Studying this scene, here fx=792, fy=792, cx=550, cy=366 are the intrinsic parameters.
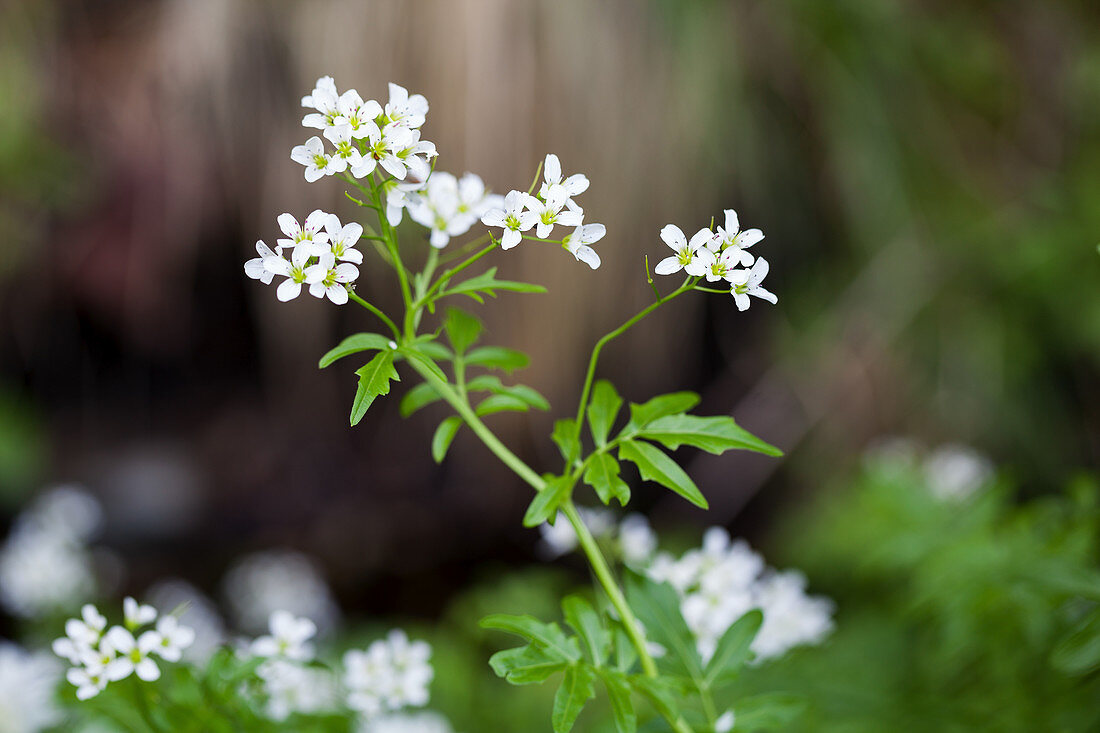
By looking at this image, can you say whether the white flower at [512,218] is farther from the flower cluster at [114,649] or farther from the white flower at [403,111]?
the flower cluster at [114,649]

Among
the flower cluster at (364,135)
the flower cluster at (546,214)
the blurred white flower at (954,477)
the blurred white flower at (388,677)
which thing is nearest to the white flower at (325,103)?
the flower cluster at (364,135)

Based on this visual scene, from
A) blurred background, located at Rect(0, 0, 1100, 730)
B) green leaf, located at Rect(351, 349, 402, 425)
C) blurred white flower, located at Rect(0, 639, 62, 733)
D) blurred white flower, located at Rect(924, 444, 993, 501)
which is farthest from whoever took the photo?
blurred background, located at Rect(0, 0, 1100, 730)

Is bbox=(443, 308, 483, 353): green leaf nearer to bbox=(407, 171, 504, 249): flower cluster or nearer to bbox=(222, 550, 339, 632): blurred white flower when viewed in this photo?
bbox=(407, 171, 504, 249): flower cluster

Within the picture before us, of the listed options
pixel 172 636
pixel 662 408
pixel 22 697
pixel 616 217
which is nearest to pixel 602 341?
pixel 662 408

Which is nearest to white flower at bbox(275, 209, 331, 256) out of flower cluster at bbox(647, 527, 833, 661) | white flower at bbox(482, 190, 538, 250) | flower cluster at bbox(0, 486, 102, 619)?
white flower at bbox(482, 190, 538, 250)

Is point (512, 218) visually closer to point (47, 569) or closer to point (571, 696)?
point (571, 696)
